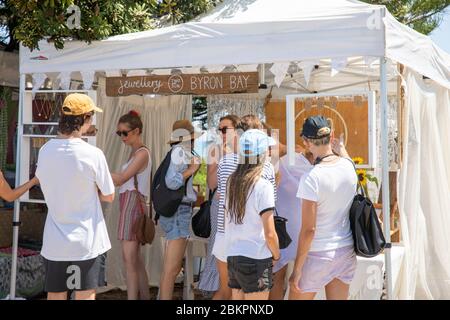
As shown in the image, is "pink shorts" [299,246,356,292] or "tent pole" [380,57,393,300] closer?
"pink shorts" [299,246,356,292]

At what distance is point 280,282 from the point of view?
4180mm

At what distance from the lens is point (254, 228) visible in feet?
10.0

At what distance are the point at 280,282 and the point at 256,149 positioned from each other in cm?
145

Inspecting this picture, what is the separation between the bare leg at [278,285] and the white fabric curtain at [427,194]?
3.65 ft

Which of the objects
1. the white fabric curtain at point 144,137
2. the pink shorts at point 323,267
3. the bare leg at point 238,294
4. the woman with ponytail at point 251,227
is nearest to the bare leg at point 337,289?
the pink shorts at point 323,267

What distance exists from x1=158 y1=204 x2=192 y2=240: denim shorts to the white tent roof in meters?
1.11

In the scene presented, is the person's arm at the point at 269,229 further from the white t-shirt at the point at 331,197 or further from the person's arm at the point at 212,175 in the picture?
the person's arm at the point at 212,175

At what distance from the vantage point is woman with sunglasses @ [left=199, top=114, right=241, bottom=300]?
12.8 feet

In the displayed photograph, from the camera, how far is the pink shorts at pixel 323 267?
10.2ft

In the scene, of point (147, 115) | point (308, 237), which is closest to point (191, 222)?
point (308, 237)

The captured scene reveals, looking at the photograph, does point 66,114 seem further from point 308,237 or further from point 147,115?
point 147,115

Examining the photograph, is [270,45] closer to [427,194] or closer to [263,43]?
[263,43]

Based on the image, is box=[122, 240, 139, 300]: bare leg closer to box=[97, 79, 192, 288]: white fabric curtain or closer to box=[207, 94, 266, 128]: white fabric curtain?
box=[97, 79, 192, 288]: white fabric curtain

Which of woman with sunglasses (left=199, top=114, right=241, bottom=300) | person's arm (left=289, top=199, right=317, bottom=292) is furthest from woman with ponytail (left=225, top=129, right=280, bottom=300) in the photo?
woman with sunglasses (left=199, top=114, right=241, bottom=300)
